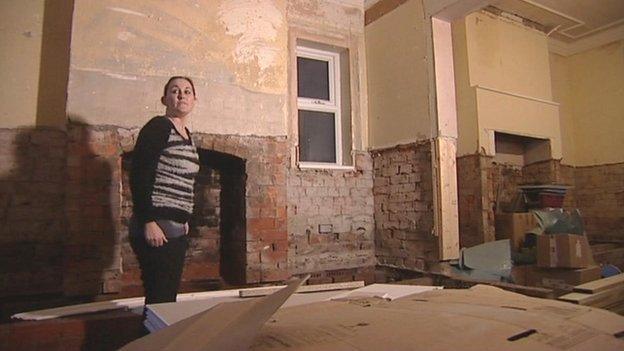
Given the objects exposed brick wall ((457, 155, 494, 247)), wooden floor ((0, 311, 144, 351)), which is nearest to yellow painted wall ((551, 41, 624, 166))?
exposed brick wall ((457, 155, 494, 247))

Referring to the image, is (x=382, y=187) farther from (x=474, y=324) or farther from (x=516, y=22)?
(x=474, y=324)

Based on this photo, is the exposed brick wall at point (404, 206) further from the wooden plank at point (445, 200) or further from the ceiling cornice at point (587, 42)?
the ceiling cornice at point (587, 42)

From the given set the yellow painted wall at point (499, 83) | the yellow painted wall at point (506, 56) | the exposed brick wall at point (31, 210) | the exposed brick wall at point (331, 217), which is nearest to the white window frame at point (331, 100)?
the exposed brick wall at point (331, 217)

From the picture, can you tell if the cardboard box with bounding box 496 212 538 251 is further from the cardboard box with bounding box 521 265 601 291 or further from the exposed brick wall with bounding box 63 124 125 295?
the exposed brick wall with bounding box 63 124 125 295

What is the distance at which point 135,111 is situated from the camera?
→ 106 inches

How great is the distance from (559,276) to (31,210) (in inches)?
172

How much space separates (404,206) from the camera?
377 cm

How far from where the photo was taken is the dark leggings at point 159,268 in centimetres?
171

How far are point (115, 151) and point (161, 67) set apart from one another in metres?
0.74

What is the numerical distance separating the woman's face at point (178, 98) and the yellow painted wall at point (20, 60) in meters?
1.60

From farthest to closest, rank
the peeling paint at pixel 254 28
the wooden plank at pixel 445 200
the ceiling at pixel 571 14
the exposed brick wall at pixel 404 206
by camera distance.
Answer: the ceiling at pixel 571 14
the exposed brick wall at pixel 404 206
the wooden plank at pixel 445 200
the peeling paint at pixel 254 28

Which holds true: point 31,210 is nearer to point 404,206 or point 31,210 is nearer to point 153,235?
point 153,235

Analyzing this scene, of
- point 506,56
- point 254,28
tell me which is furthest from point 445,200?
point 254,28

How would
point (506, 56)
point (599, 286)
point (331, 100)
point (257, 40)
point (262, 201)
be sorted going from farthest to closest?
point (506, 56)
point (331, 100)
point (257, 40)
point (262, 201)
point (599, 286)
